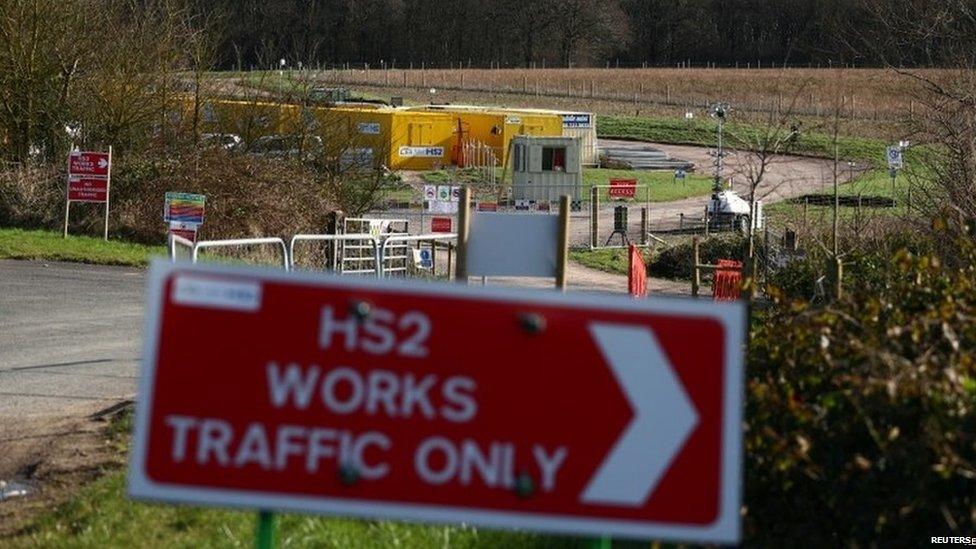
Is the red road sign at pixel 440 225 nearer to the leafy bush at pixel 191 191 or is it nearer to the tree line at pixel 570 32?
the leafy bush at pixel 191 191

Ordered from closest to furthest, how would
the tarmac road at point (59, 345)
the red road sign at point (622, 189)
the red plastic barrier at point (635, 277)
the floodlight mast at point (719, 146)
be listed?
1. the tarmac road at point (59, 345)
2. the red plastic barrier at point (635, 277)
3. the floodlight mast at point (719, 146)
4. the red road sign at point (622, 189)

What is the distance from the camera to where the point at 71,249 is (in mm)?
27094

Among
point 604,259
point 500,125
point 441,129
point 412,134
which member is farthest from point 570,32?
point 604,259

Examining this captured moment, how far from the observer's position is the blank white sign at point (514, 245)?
8078mm

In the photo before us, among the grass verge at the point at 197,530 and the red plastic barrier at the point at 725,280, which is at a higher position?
the red plastic barrier at the point at 725,280

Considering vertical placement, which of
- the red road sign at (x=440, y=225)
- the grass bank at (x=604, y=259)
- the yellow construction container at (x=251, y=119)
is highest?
the yellow construction container at (x=251, y=119)

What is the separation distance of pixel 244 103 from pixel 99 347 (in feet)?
62.8

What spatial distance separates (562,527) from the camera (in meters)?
4.20

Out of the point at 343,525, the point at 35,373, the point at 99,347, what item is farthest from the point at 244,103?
the point at 343,525

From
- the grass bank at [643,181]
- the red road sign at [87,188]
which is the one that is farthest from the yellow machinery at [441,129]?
the red road sign at [87,188]

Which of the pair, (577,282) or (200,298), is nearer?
(200,298)

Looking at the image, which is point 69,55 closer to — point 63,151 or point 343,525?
point 63,151

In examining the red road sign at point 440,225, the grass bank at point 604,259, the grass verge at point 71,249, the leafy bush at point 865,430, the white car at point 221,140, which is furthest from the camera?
the grass bank at point 604,259

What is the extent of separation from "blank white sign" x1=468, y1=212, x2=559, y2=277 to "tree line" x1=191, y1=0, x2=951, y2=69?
3354 inches
